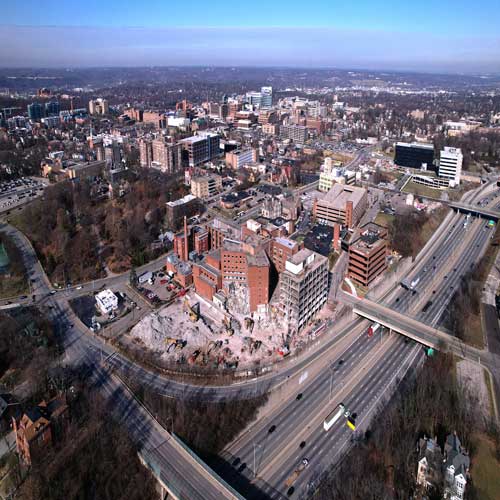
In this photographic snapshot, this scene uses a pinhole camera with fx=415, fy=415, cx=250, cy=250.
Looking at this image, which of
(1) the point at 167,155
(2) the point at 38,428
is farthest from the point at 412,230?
(2) the point at 38,428

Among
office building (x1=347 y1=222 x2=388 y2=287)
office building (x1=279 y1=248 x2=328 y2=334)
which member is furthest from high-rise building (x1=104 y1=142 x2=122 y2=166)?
office building (x1=279 y1=248 x2=328 y2=334)

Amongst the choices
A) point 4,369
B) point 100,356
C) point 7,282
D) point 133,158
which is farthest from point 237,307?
point 133,158

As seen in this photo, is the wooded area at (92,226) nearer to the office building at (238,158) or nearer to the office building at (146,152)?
the office building at (146,152)

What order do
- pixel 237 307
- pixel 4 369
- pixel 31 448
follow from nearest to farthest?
pixel 31 448 < pixel 4 369 < pixel 237 307

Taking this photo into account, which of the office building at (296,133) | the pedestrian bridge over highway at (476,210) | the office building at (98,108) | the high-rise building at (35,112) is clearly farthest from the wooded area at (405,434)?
the office building at (98,108)

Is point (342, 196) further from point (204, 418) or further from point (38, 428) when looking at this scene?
point (38, 428)

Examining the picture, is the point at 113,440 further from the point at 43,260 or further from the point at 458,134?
the point at 458,134

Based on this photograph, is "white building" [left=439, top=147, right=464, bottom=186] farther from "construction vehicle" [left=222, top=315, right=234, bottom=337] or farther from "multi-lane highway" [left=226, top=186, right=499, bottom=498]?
"construction vehicle" [left=222, top=315, right=234, bottom=337]
